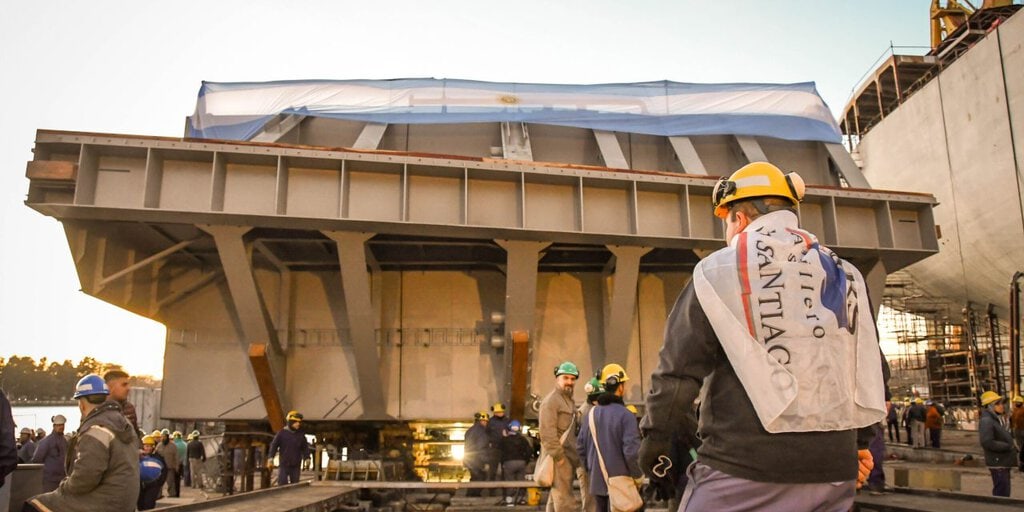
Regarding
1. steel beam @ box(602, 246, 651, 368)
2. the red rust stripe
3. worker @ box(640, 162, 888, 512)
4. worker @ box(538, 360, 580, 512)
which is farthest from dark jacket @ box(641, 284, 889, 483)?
steel beam @ box(602, 246, 651, 368)

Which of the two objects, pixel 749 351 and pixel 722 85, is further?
pixel 722 85

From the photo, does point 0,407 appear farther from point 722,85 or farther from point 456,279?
point 722,85

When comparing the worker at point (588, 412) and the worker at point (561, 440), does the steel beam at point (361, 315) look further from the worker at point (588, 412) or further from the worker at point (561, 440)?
the worker at point (588, 412)

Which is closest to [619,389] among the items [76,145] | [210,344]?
[76,145]

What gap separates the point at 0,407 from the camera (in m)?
4.99

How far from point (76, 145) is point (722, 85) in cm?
1356

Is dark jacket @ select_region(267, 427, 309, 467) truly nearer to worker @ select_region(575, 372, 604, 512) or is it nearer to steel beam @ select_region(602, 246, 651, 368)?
steel beam @ select_region(602, 246, 651, 368)

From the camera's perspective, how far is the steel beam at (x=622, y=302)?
1605 centimetres

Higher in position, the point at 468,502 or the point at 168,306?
the point at 168,306

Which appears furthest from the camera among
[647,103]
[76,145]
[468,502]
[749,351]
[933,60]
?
[933,60]

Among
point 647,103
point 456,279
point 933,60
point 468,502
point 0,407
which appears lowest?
point 468,502

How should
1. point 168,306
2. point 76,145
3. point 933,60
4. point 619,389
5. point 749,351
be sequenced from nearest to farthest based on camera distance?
1. point 749,351
2. point 619,389
3. point 76,145
4. point 168,306
5. point 933,60

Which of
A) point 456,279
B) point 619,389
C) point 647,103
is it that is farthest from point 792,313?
point 456,279

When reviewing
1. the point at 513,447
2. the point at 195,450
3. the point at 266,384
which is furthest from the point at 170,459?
the point at 513,447
